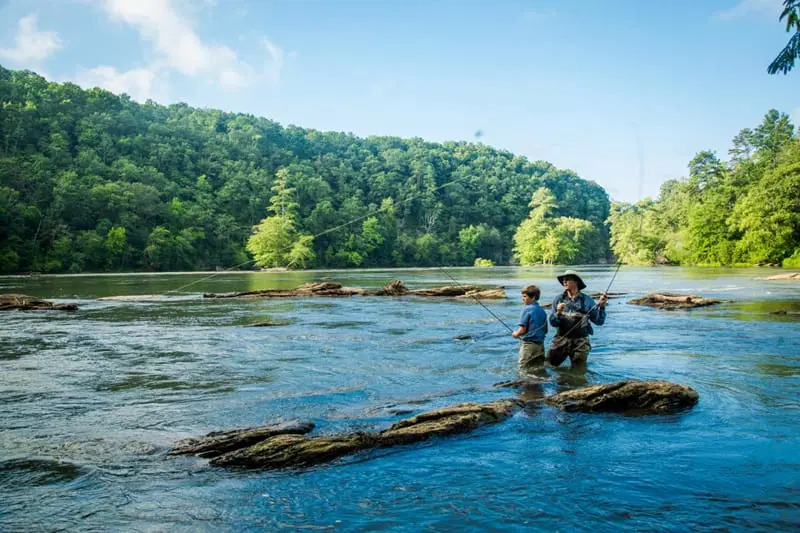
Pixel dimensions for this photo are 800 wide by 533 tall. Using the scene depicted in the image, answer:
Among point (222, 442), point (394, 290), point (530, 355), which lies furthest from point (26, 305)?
point (530, 355)

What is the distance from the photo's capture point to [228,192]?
10744cm

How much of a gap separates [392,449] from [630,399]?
3582 millimetres

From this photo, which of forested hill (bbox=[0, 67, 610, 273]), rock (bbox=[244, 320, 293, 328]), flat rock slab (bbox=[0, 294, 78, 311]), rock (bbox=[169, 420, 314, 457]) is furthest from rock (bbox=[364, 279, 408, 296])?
rock (bbox=[169, 420, 314, 457])

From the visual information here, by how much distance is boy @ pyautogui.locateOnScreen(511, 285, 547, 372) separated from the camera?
9.30 metres

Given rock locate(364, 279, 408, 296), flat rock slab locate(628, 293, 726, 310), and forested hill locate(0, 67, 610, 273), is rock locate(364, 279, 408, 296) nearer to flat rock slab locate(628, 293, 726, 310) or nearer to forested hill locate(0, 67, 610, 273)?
forested hill locate(0, 67, 610, 273)

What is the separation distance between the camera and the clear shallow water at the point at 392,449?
4496 millimetres

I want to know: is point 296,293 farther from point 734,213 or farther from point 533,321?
point 734,213

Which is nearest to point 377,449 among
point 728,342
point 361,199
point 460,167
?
point 728,342

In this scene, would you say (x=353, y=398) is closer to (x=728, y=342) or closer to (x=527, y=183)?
(x=728, y=342)

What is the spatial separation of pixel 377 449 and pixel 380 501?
133 cm

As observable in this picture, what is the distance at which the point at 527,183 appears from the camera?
164 metres

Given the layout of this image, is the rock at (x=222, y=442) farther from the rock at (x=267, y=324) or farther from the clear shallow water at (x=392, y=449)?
the rock at (x=267, y=324)

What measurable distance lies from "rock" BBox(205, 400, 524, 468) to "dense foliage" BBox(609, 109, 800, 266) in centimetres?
4121

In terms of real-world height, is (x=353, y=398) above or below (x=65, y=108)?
below
